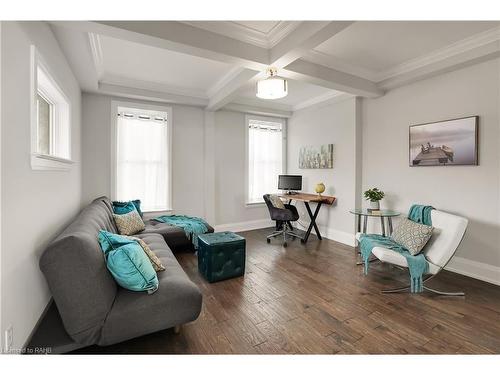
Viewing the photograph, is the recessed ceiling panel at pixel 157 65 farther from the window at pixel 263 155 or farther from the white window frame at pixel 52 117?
the window at pixel 263 155

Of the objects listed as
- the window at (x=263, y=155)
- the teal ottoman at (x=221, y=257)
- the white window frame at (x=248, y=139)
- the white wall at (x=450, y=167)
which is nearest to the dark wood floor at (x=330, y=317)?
the teal ottoman at (x=221, y=257)

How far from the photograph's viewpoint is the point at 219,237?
3.11m

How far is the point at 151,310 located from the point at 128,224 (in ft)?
6.68

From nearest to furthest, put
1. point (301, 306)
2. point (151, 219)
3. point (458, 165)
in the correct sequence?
point (301, 306) < point (458, 165) < point (151, 219)

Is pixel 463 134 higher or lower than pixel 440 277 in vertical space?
higher

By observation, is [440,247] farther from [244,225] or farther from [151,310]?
[244,225]

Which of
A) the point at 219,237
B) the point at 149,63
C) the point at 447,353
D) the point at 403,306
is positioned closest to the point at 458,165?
the point at 403,306

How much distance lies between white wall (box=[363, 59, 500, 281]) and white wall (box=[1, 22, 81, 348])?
14.2 feet

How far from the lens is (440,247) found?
2596 mm

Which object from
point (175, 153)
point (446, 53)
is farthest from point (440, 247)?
point (175, 153)

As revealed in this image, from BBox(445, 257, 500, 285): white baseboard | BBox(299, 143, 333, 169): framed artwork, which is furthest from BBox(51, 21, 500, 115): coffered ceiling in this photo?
BBox(445, 257, 500, 285): white baseboard

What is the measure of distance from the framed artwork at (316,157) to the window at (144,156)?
2788 mm
